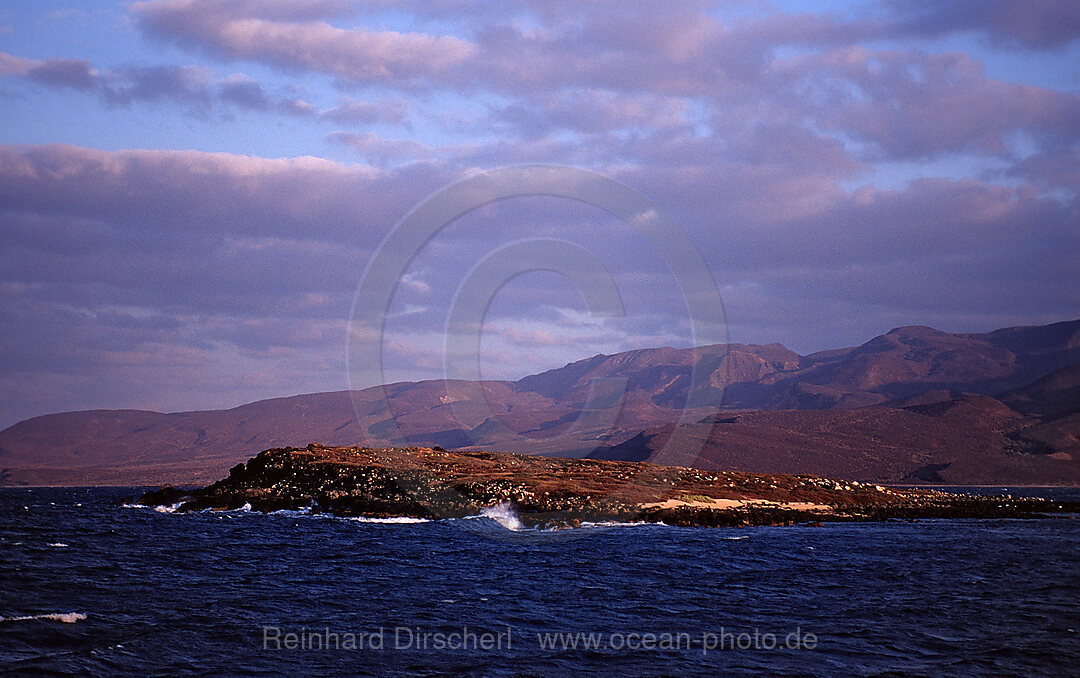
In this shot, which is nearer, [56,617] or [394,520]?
[56,617]

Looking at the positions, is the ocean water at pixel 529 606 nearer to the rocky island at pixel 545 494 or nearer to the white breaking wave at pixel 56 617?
the white breaking wave at pixel 56 617

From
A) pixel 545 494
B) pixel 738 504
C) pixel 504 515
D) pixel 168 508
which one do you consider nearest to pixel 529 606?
pixel 504 515

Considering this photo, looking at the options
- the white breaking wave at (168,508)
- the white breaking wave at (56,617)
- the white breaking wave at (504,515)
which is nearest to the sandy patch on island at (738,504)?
the white breaking wave at (504,515)

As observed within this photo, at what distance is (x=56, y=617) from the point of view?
31906 millimetres

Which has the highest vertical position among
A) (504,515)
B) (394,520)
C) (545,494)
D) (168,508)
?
(545,494)

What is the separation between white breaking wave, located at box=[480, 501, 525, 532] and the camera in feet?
254

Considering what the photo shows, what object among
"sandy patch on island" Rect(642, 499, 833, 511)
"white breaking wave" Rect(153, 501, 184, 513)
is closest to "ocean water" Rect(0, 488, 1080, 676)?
"sandy patch on island" Rect(642, 499, 833, 511)

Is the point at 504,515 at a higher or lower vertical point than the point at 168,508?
higher

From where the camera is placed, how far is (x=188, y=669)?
25.3m

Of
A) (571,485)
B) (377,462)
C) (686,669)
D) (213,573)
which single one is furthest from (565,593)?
(377,462)

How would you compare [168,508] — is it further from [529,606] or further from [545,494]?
[529,606]

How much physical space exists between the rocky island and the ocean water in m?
20.9

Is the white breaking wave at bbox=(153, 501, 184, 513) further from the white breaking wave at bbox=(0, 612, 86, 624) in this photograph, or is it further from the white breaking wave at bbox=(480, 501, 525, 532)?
the white breaking wave at bbox=(0, 612, 86, 624)

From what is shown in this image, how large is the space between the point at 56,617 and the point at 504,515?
53.9m
